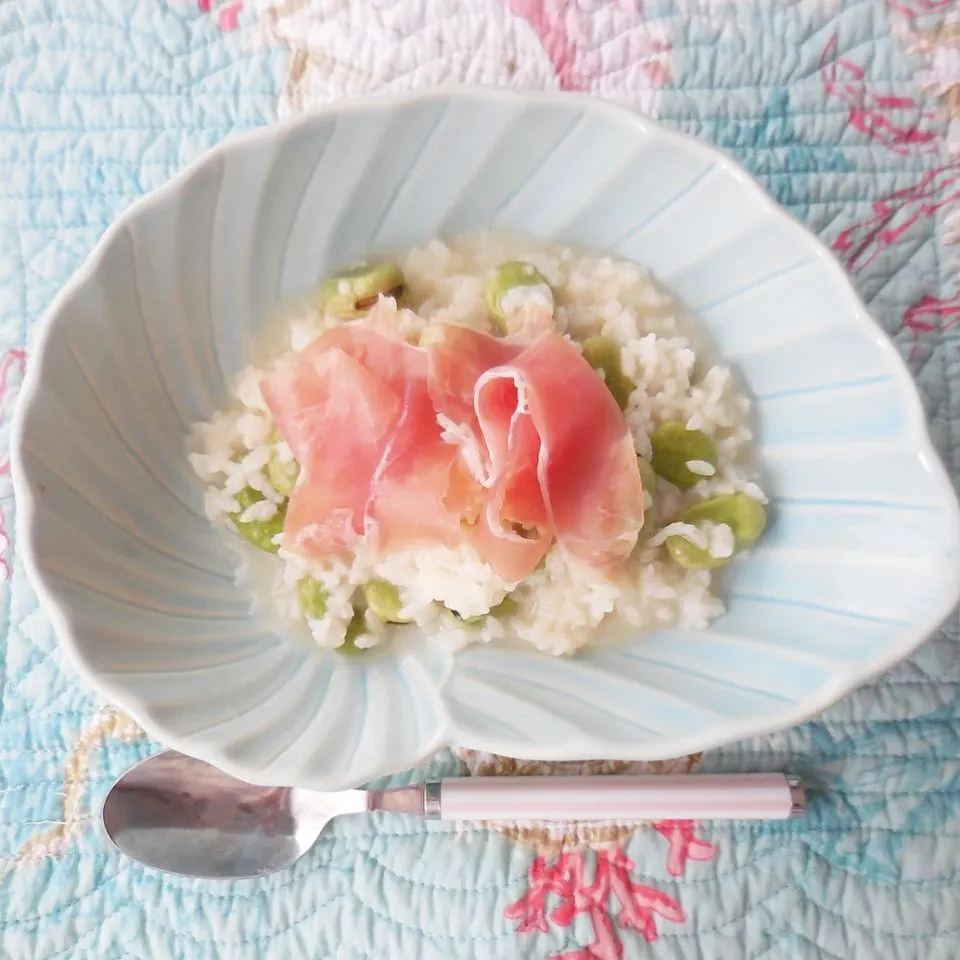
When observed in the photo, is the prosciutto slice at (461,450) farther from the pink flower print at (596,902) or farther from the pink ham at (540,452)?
the pink flower print at (596,902)

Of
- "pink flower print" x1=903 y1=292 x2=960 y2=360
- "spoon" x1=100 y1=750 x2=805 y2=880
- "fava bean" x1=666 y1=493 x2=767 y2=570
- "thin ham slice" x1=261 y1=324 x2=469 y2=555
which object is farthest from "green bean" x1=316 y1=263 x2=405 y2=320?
"pink flower print" x1=903 y1=292 x2=960 y2=360

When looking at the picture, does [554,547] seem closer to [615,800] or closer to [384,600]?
[384,600]

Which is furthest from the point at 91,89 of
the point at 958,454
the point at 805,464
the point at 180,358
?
the point at 958,454

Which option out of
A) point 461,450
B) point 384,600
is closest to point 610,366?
point 461,450

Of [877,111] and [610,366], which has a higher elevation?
[877,111]

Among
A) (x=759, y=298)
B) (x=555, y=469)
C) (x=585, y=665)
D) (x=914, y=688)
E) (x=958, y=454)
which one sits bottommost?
(x=914, y=688)

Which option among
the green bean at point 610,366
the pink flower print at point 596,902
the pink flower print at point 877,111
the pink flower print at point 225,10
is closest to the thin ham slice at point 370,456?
the green bean at point 610,366

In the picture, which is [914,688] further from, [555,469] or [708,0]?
[708,0]
